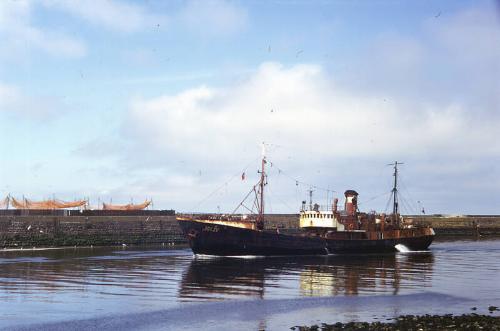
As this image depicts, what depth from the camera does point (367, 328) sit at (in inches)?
1025

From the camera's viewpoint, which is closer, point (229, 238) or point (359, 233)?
point (229, 238)

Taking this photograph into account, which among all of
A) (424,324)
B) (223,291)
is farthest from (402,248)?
(424,324)

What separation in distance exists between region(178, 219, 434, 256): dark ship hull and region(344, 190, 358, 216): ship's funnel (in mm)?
5620

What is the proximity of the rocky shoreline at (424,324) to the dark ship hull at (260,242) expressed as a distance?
3978cm

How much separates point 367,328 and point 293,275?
23.8 m

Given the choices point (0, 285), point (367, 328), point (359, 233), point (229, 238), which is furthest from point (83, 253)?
point (367, 328)

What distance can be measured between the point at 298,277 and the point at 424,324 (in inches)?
860

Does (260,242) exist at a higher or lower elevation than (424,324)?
higher

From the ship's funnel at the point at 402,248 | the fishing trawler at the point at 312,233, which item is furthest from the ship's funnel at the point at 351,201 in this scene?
the ship's funnel at the point at 402,248

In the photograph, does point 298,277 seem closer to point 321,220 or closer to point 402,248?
point 321,220

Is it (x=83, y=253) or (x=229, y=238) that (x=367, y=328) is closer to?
(x=229, y=238)

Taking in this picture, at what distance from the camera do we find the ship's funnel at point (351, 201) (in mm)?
82469

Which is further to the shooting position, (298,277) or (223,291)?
(298,277)

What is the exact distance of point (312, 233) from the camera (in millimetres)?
77000
